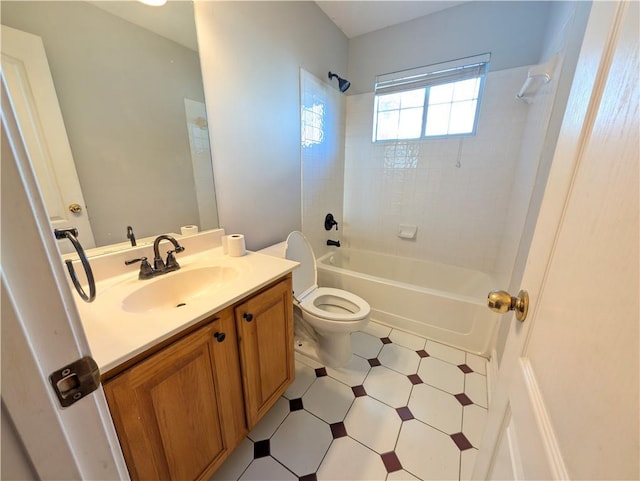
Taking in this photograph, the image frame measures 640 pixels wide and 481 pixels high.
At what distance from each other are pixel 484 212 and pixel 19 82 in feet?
9.00

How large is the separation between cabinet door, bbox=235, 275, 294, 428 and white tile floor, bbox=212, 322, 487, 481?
20cm

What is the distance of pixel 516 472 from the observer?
479 millimetres

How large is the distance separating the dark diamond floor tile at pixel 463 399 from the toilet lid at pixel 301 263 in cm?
109

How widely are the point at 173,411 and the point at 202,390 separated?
0.10 meters

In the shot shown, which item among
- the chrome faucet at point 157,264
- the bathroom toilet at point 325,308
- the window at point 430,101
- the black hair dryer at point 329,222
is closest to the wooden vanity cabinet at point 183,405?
the chrome faucet at point 157,264

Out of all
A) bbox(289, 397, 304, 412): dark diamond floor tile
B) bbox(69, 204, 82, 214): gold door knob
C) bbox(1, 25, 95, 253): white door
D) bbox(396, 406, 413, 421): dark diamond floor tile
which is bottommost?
bbox(289, 397, 304, 412): dark diamond floor tile

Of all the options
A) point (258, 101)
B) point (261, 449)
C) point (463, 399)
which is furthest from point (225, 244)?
point (463, 399)

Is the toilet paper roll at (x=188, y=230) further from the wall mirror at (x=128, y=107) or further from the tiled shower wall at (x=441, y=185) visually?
the tiled shower wall at (x=441, y=185)

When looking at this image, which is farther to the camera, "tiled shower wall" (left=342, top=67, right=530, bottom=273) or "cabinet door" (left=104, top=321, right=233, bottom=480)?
"tiled shower wall" (left=342, top=67, right=530, bottom=273)

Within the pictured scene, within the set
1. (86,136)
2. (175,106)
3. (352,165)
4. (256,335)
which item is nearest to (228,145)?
(175,106)

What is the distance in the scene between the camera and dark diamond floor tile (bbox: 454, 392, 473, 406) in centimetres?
139

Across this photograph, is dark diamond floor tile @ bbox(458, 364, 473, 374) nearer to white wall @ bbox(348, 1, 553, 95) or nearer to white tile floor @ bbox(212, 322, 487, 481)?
white tile floor @ bbox(212, 322, 487, 481)

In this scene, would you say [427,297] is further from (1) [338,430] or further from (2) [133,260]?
(2) [133,260]

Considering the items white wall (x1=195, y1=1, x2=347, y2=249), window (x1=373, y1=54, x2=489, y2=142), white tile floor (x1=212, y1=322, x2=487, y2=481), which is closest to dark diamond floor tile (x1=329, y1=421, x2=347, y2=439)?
white tile floor (x1=212, y1=322, x2=487, y2=481)
